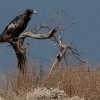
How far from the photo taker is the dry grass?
1040cm

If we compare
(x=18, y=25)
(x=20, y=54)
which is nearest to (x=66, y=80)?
(x=20, y=54)

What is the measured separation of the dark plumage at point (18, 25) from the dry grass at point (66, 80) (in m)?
1.90

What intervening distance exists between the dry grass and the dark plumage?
6.24ft

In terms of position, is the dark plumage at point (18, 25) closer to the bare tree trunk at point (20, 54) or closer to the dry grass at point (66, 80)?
the bare tree trunk at point (20, 54)

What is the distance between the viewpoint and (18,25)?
41.6 ft

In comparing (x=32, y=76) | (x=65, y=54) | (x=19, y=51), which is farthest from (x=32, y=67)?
(x=65, y=54)

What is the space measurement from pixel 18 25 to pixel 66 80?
119 inches

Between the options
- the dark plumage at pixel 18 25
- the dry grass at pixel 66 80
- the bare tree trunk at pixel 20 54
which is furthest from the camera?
the dark plumage at pixel 18 25

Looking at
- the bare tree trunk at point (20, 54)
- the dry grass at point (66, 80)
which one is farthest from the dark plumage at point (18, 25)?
the dry grass at point (66, 80)

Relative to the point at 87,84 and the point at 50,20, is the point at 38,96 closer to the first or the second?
the point at 87,84

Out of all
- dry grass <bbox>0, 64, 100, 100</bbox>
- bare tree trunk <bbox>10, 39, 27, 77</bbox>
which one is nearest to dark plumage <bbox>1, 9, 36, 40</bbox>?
bare tree trunk <bbox>10, 39, 27, 77</bbox>

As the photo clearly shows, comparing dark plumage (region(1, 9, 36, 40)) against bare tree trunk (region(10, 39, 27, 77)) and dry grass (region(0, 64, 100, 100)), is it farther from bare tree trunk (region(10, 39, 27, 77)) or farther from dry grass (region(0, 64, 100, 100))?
dry grass (region(0, 64, 100, 100))

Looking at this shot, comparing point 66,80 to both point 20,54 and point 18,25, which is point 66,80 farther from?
point 18,25

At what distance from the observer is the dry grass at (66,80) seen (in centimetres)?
1040
